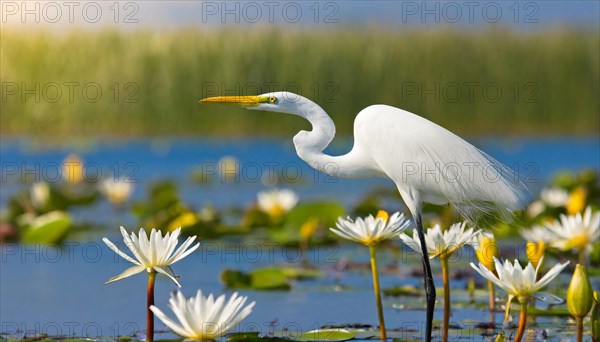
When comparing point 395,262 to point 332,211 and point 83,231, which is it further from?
point 83,231

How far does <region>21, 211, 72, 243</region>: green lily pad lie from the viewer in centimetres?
455

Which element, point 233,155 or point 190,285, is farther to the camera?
point 233,155

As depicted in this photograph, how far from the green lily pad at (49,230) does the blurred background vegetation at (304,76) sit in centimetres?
559

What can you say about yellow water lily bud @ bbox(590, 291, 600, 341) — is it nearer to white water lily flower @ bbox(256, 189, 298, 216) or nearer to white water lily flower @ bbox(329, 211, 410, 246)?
white water lily flower @ bbox(329, 211, 410, 246)

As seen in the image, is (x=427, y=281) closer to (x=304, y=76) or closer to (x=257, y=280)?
(x=257, y=280)

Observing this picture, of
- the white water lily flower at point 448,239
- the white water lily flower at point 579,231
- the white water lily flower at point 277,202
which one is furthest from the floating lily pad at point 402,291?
the white water lily flower at point 277,202

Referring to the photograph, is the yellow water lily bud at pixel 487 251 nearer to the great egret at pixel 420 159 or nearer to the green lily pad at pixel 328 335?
the great egret at pixel 420 159

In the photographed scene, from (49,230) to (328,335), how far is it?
2.28 m

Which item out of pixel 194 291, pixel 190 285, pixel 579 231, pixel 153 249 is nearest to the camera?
pixel 153 249

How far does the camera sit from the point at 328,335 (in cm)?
268

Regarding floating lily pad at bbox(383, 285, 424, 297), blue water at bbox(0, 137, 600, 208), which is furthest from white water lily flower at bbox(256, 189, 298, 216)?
blue water at bbox(0, 137, 600, 208)

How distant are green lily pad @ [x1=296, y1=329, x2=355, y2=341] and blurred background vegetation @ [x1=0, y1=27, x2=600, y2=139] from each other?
743 centimetres

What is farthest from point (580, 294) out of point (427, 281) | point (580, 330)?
point (427, 281)

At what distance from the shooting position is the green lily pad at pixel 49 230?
14.9 feet
